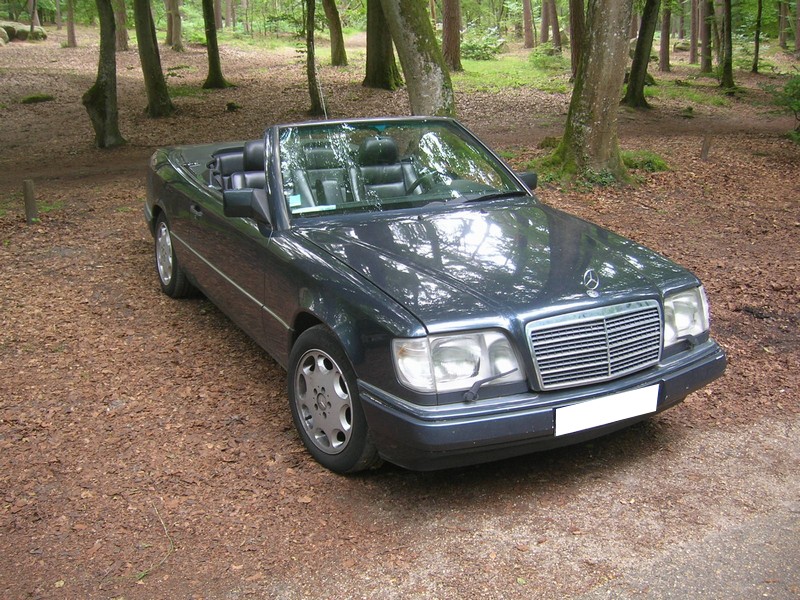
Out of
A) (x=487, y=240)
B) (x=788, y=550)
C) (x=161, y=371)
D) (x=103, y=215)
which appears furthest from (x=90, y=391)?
(x=103, y=215)

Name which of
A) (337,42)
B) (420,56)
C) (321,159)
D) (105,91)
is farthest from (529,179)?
(337,42)

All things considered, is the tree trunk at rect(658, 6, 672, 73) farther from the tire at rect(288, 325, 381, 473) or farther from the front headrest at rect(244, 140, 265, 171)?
the tire at rect(288, 325, 381, 473)

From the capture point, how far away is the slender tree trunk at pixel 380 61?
2161cm

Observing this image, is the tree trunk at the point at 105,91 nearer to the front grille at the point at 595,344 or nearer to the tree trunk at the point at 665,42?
the front grille at the point at 595,344

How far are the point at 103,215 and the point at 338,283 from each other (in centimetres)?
665

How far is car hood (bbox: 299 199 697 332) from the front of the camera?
140 inches

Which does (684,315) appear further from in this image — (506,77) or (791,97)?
(506,77)

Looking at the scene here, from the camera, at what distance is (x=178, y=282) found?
256 inches

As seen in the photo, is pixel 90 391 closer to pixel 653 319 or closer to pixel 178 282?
pixel 178 282

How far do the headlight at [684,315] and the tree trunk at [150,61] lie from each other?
52.5ft

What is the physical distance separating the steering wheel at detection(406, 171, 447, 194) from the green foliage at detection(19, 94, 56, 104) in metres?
17.9

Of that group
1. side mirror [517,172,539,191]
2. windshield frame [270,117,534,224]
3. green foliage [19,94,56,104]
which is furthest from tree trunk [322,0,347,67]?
side mirror [517,172,539,191]

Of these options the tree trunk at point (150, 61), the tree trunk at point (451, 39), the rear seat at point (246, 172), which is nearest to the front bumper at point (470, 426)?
the rear seat at point (246, 172)

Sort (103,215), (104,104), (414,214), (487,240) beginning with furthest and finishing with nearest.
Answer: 1. (104,104)
2. (103,215)
3. (414,214)
4. (487,240)
